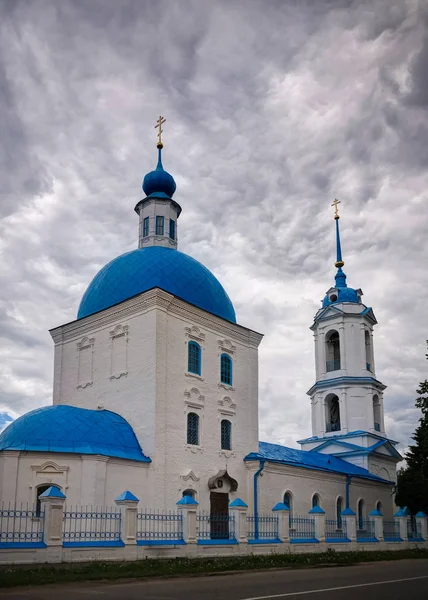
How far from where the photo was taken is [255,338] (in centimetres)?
2383

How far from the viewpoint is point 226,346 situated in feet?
74.0

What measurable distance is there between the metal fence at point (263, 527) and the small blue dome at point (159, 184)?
1260 centimetres

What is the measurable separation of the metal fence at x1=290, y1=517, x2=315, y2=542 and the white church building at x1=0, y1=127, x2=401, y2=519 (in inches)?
48.2

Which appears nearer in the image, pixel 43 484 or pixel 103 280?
pixel 43 484

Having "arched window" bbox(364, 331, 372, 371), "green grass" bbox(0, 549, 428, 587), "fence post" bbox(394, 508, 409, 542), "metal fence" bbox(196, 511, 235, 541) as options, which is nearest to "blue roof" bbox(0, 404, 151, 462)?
"metal fence" bbox(196, 511, 235, 541)

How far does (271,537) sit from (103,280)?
10.1 m

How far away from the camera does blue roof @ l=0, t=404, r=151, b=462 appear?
54.1 feet

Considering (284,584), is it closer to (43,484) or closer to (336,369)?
(43,484)

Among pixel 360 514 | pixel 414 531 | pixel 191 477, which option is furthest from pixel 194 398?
pixel 360 514

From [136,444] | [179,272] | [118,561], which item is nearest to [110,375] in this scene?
[136,444]

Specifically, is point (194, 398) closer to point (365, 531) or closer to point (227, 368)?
point (227, 368)

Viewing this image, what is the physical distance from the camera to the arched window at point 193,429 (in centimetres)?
2028

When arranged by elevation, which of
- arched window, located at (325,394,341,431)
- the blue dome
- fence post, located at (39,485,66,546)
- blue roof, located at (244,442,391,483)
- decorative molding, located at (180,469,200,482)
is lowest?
fence post, located at (39,485,66,546)

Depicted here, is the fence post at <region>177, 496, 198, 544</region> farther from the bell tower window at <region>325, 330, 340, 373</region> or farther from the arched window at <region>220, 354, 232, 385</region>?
the bell tower window at <region>325, 330, 340, 373</region>
